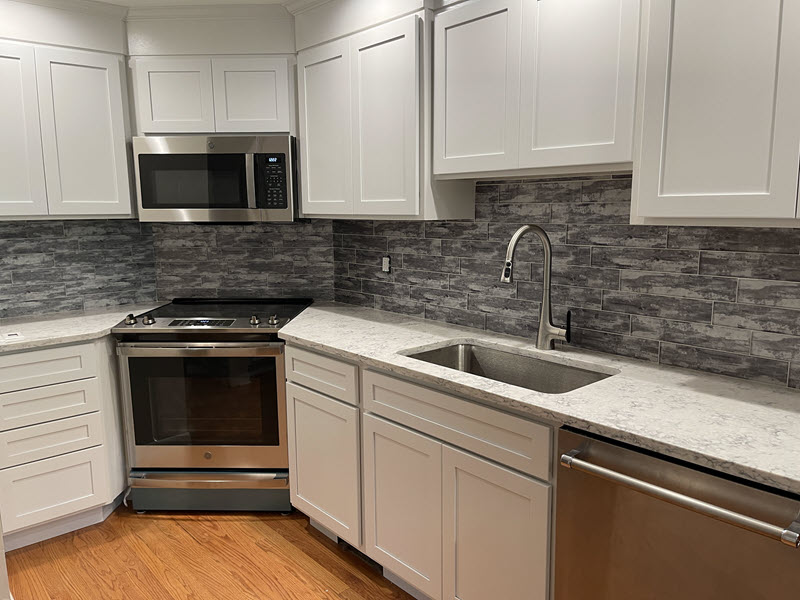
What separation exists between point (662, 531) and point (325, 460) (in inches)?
55.0

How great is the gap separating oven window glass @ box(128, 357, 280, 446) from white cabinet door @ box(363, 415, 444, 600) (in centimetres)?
70

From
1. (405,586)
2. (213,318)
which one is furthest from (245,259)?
(405,586)

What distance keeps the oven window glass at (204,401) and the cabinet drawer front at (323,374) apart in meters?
0.20

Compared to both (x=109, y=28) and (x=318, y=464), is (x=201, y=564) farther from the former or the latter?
(x=109, y=28)

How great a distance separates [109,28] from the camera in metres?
2.73

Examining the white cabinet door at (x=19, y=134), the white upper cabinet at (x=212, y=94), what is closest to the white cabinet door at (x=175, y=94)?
the white upper cabinet at (x=212, y=94)

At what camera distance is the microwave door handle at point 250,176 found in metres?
2.76

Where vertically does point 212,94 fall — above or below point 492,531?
above

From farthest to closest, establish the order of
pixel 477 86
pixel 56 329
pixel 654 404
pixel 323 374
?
pixel 56 329 < pixel 323 374 < pixel 477 86 < pixel 654 404

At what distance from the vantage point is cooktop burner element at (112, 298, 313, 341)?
104 inches

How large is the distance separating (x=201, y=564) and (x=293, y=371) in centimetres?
86

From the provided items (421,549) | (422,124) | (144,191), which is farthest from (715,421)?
(144,191)

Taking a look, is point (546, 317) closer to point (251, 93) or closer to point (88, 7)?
point (251, 93)

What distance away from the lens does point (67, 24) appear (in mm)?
2635
